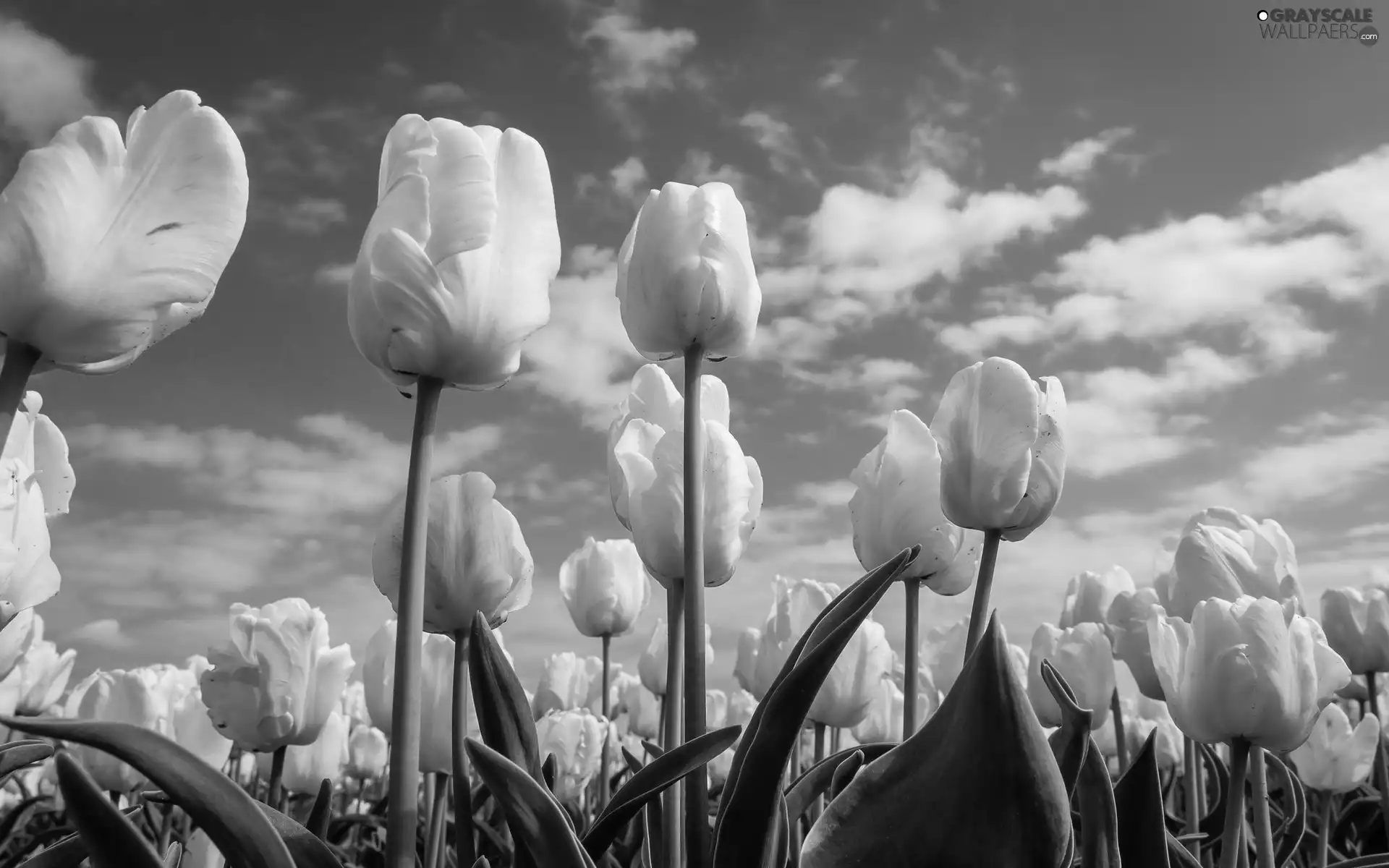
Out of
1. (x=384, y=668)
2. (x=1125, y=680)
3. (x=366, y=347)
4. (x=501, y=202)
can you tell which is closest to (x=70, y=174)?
(x=366, y=347)

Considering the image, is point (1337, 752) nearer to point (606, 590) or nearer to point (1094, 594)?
point (1094, 594)

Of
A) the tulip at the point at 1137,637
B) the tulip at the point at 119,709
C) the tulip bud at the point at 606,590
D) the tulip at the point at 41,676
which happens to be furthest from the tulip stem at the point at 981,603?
the tulip at the point at 41,676

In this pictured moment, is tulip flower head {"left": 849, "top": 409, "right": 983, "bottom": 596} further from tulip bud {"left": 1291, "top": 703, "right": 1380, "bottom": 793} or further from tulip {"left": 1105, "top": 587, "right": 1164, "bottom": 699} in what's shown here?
tulip bud {"left": 1291, "top": 703, "right": 1380, "bottom": 793}

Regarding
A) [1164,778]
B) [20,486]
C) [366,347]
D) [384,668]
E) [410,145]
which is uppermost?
[410,145]

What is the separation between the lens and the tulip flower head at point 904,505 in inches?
77.8

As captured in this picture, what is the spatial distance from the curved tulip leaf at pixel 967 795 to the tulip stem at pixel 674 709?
1.63ft

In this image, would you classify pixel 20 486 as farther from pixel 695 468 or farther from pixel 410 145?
pixel 695 468

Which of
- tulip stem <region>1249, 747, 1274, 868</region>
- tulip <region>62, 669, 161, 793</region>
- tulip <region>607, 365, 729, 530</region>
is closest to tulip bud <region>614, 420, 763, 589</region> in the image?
tulip <region>607, 365, 729, 530</region>

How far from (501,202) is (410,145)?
133 millimetres

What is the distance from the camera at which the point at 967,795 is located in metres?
0.85

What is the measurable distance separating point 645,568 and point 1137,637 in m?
2.17

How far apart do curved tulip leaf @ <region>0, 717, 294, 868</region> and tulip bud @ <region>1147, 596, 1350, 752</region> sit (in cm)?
159

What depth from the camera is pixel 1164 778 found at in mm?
6793

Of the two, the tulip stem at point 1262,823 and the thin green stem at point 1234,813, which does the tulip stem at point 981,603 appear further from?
the tulip stem at point 1262,823
